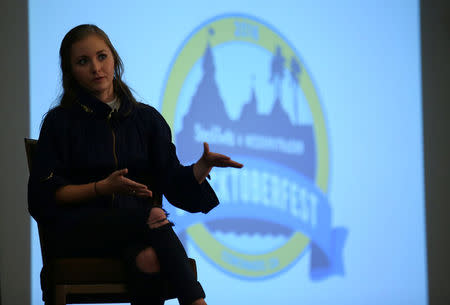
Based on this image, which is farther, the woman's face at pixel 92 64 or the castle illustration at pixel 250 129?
the castle illustration at pixel 250 129

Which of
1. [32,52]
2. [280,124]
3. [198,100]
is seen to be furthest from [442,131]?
[32,52]

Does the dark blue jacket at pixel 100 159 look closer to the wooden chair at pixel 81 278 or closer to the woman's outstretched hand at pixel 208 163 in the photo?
the woman's outstretched hand at pixel 208 163

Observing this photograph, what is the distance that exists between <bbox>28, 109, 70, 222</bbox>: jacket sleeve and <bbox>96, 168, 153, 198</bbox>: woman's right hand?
0.16 metres

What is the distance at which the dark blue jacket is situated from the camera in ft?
4.11

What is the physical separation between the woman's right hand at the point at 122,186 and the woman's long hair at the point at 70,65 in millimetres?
340

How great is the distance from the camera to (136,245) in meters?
1.19

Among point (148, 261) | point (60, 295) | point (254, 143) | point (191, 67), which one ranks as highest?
point (191, 67)

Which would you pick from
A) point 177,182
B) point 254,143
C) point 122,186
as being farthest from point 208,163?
point 254,143

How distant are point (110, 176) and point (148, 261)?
0.22 m

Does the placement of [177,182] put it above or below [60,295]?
above

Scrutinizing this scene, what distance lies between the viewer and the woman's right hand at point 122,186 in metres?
1.12

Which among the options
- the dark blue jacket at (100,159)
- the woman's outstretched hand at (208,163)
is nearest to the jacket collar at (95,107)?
the dark blue jacket at (100,159)

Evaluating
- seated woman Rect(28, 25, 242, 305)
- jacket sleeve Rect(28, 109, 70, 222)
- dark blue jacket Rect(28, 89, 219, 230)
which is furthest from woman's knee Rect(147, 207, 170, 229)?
jacket sleeve Rect(28, 109, 70, 222)

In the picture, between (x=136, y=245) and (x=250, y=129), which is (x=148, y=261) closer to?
(x=136, y=245)
